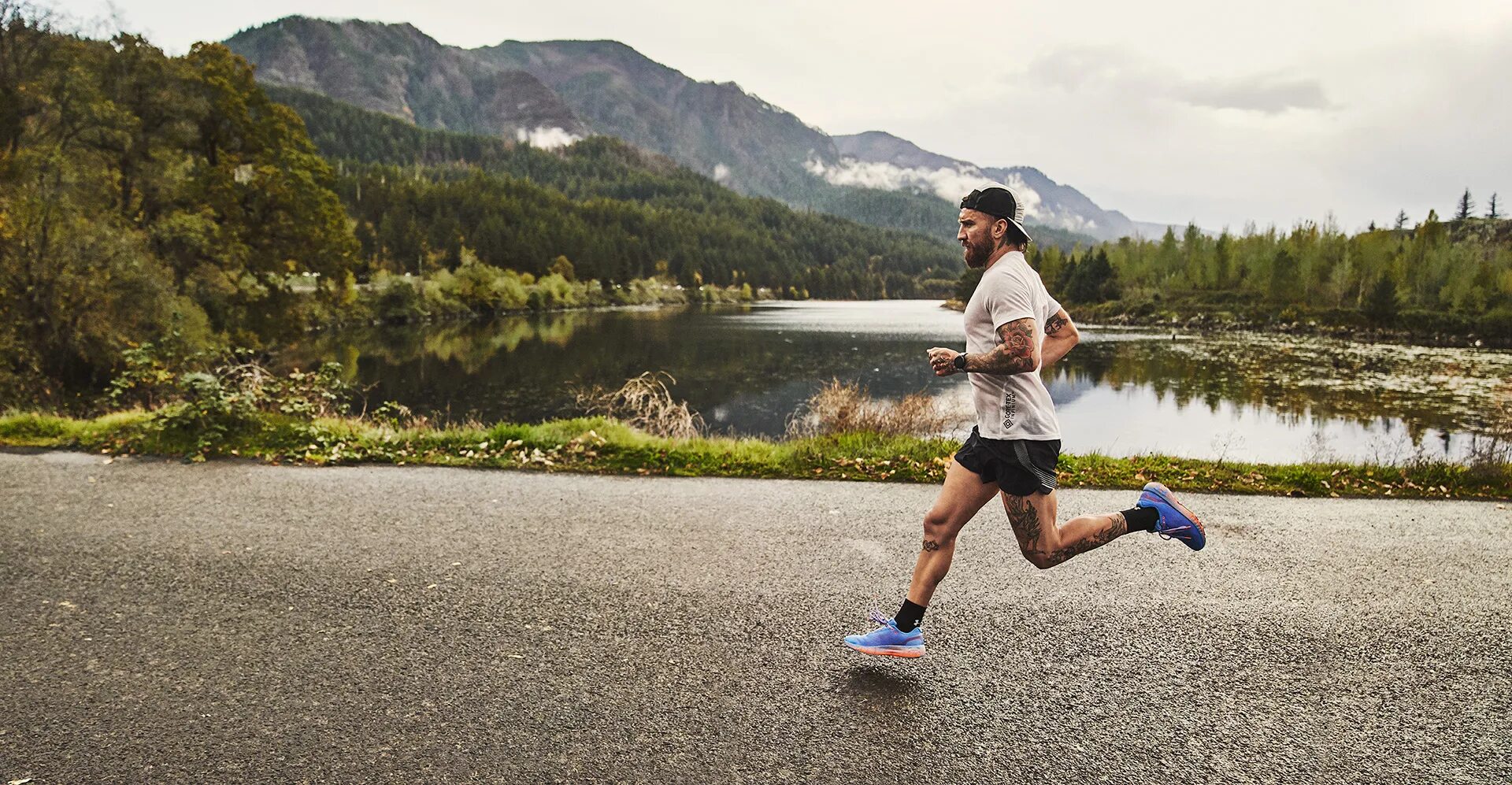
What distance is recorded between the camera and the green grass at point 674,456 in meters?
8.07

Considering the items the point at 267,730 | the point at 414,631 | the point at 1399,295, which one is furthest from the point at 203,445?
the point at 1399,295

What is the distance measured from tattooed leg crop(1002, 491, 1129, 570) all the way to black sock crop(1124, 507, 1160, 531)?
0.06 meters

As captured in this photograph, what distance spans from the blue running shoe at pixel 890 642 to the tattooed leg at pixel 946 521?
0.18 meters

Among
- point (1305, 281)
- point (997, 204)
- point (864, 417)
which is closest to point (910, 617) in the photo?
point (997, 204)

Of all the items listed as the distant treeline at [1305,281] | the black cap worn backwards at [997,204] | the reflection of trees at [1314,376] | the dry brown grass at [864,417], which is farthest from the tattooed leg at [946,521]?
the distant treeline at [1305,281]

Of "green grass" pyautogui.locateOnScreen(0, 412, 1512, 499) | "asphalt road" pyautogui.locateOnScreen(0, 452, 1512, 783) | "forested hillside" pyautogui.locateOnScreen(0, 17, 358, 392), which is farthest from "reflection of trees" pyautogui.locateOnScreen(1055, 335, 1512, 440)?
"forested hillside" pyautogui.locateOnScreen(0, 17, 358, 392)

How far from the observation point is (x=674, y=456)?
347 inches

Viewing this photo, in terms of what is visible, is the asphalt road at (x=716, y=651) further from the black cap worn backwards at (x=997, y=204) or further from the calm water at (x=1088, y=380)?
the calm water at (x=1088, y=380)

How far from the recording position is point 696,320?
81.0m

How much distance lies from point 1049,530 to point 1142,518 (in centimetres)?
78

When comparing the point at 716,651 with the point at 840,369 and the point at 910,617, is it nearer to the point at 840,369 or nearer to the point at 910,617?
the point at 910,617

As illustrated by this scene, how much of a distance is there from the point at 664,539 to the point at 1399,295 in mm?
86056

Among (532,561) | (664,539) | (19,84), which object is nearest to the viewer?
(532,561)

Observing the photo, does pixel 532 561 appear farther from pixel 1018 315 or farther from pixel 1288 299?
pixel 1288 299
